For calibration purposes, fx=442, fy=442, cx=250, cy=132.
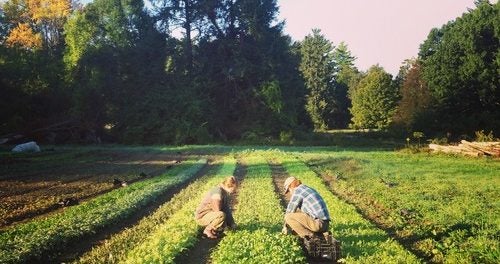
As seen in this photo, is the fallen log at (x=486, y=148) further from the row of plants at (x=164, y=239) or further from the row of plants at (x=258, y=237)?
the row of plants at (x=164, y=239)

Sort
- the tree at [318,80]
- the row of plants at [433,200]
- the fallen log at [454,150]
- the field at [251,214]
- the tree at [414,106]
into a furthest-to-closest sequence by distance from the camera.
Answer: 1. the tree at [318,80]
2. the tree at [414,106]
3. the fallen log at [454,150]
4. the row of plants at [433,200]
5. the field at [251,214]

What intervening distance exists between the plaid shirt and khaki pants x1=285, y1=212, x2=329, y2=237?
11cm

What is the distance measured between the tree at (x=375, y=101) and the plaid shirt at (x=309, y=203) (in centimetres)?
6386

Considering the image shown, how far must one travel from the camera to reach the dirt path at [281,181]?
10.7m

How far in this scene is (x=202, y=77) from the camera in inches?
2399

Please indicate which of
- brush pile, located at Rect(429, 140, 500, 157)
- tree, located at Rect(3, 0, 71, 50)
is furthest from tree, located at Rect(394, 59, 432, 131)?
tree, located at Rect(3, 0, 71, 50)

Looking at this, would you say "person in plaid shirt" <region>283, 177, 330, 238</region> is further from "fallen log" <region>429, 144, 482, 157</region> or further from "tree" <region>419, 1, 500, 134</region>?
"tree" <region>419, 1, 500, 134</region>

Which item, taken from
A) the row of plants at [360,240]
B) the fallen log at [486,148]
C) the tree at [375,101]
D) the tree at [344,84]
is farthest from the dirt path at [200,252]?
the tree at [344,84]

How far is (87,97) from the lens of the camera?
57.6 meters

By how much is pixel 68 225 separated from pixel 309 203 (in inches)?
291

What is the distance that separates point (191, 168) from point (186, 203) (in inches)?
490

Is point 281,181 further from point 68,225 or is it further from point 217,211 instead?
point 68,225

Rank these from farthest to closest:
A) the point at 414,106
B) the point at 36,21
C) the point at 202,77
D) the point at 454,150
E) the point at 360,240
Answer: the point at 36,21
the point at 202,77
the point at 414,106
the point at 454,150
the point at 360,240

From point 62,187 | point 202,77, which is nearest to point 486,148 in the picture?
point 62,187
